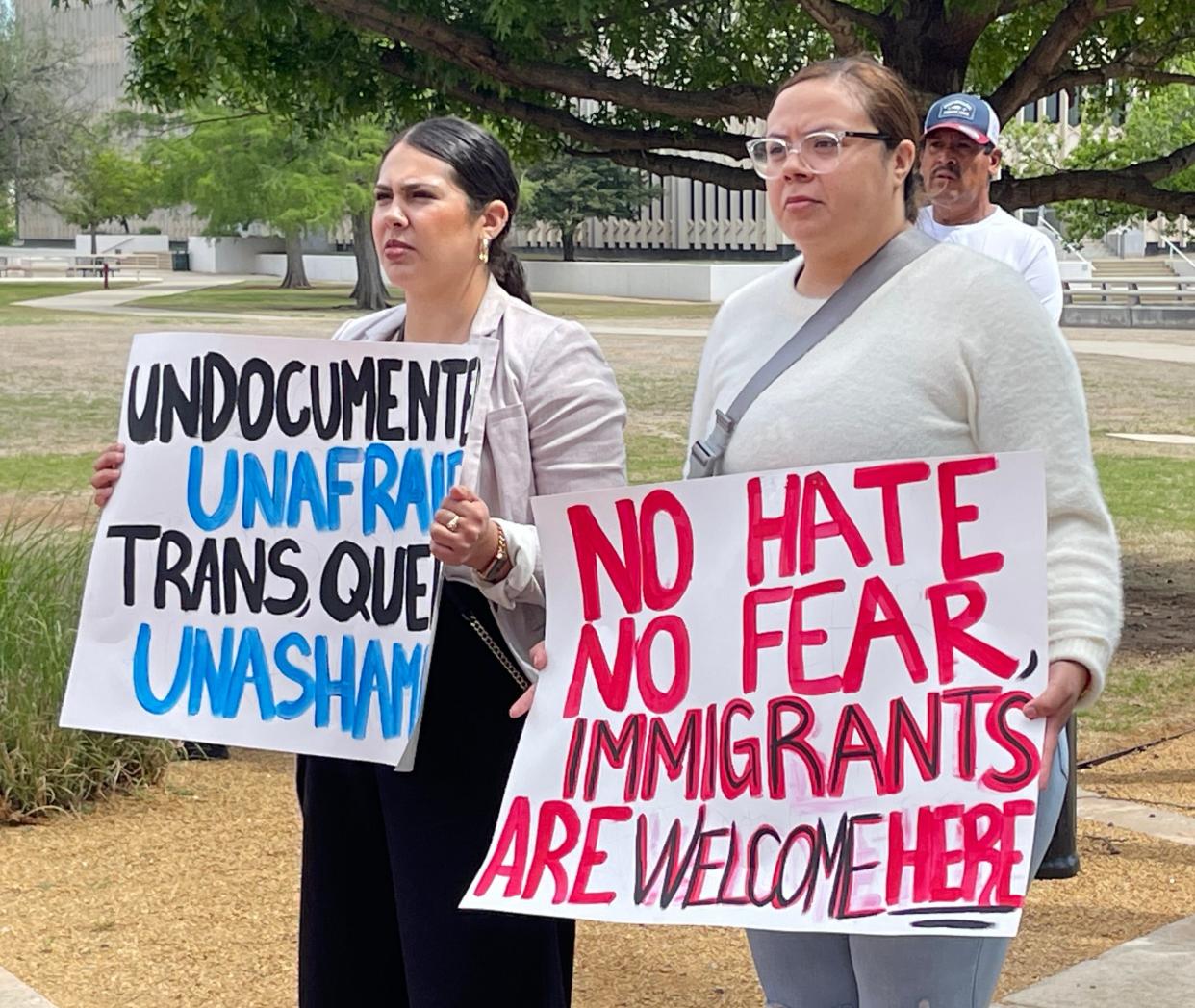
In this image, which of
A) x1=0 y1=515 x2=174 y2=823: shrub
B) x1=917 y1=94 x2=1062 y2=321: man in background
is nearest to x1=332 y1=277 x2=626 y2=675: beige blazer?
x1=917 y1=94 x2=1062 y2=321: man in background

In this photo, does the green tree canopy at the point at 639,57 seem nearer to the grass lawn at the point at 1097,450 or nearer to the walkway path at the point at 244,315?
the grass lawn at the point at 1097,450

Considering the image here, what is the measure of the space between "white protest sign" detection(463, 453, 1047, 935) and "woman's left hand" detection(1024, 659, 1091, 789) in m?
0.02

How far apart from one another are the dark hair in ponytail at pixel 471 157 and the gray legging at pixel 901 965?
4.18 feet

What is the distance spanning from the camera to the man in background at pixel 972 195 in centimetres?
538

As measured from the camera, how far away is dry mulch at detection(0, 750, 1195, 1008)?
4809 millimetres

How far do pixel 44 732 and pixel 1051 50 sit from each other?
15.2ft

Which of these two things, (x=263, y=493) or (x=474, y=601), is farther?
(x=263, y=493)

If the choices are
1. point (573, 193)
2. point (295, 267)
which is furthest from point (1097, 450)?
point (573, 193)

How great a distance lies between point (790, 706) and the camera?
2.78 meters

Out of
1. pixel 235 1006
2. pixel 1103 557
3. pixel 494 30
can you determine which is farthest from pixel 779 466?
pixel 494 30

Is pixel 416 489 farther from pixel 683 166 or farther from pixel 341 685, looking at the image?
pixel 683 166

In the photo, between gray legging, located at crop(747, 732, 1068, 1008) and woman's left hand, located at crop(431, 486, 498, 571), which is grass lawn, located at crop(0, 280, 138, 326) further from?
gray legging, located at crop(747, 732, 1068, 1008)

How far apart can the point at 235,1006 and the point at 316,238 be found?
81.9m

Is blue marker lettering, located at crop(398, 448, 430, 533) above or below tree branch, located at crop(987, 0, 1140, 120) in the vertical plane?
below
